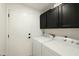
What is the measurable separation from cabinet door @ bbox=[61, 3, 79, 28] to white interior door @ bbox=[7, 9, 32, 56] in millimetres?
737

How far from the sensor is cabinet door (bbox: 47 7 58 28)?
2094 millimetres

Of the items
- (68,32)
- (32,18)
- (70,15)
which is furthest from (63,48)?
(32,18)

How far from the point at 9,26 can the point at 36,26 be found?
1.77ft

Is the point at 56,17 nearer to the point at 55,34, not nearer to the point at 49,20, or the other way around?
the point at 49,20

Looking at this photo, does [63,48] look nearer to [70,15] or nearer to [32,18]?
[70,15]

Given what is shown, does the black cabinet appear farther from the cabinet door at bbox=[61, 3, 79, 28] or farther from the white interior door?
the white interior door

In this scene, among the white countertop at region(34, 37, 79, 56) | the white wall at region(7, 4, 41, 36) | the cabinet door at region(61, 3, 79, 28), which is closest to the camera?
the white countertop at region(34, 37, 79, 56)

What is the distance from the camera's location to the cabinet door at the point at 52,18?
209 cm

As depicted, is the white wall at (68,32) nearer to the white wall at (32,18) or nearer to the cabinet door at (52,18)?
the cabinet door at (52,18)

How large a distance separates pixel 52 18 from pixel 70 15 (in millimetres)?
632

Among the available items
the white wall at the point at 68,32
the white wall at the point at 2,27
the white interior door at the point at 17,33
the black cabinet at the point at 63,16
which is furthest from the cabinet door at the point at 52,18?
the white wall at the point at 2,27

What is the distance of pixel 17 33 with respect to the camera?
1955mm

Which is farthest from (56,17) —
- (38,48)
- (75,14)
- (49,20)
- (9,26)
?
(9,26)

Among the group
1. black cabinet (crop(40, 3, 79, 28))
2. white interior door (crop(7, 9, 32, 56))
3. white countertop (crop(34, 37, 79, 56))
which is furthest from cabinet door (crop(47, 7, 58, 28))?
white interior door (crop(7, 9, 32, 56))
